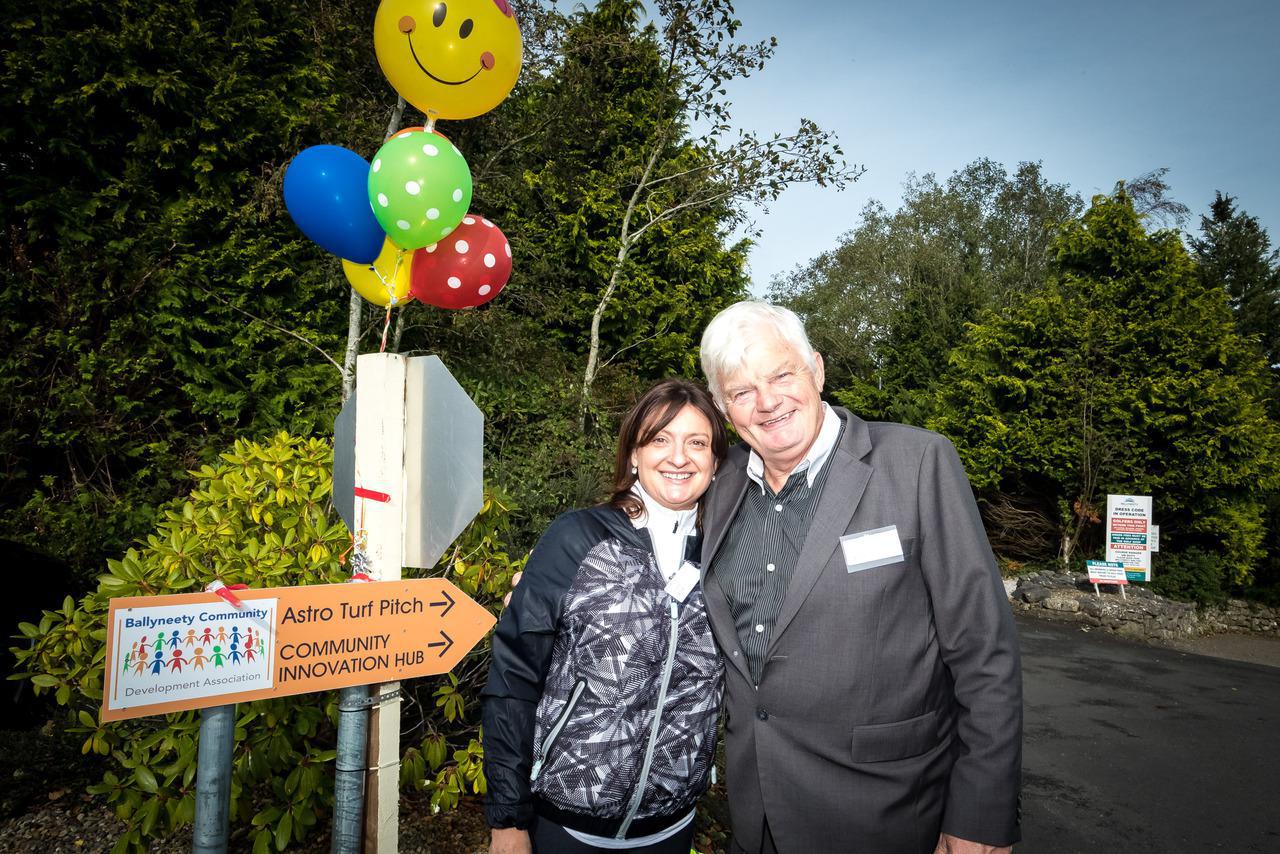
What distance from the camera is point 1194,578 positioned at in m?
11.2

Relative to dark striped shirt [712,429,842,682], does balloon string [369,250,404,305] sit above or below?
above

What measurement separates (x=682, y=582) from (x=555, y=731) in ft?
1.62

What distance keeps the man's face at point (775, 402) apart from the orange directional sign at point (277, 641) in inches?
40.4

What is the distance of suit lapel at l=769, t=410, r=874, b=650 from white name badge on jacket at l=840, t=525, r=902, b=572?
0.04 metres

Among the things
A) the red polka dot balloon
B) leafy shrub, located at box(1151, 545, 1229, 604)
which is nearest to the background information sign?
leafy shrub, located at box(1151, 545, 1229, 604)

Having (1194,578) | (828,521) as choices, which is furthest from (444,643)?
(1194,578)

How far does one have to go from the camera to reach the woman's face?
6.31 ft

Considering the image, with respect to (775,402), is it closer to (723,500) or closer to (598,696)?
(723,500)

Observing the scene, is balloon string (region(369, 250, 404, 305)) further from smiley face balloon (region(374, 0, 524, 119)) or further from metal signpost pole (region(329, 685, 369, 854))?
metal signpost pole (region(329, 685, 369, 854))

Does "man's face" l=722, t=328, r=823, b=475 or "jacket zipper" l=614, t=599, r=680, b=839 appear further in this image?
"man's face" l=722, t=328, r=823, b=475

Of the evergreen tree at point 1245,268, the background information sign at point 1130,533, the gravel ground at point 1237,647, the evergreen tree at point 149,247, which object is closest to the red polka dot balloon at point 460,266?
the evergreen tree at point 149,247

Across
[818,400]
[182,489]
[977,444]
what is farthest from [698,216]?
[818,400]

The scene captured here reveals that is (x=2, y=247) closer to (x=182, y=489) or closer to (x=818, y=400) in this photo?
(x=182, y=489)

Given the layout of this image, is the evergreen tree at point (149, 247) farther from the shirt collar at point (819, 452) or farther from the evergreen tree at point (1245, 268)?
the evergreen tree at point (1245, 268)
